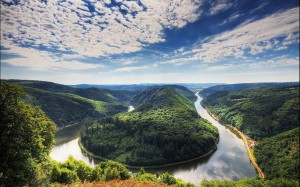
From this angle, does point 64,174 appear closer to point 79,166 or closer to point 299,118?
point 79,166

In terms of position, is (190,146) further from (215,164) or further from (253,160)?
(253,160)

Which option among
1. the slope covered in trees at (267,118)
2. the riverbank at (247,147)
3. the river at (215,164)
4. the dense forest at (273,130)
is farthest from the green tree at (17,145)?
the slope covered in trees at (267,118)

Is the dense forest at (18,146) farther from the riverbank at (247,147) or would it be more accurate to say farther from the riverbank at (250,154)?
the riverbank at (247,147)

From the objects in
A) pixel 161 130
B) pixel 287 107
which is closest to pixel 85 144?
pixel 161 130

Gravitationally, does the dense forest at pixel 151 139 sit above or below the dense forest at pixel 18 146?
below

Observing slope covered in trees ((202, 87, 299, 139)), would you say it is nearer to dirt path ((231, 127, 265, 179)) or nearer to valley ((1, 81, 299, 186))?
valley ((1, 81, 299, 186))

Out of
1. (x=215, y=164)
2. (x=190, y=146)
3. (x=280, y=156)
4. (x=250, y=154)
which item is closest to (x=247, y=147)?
(x=250, y=154)
